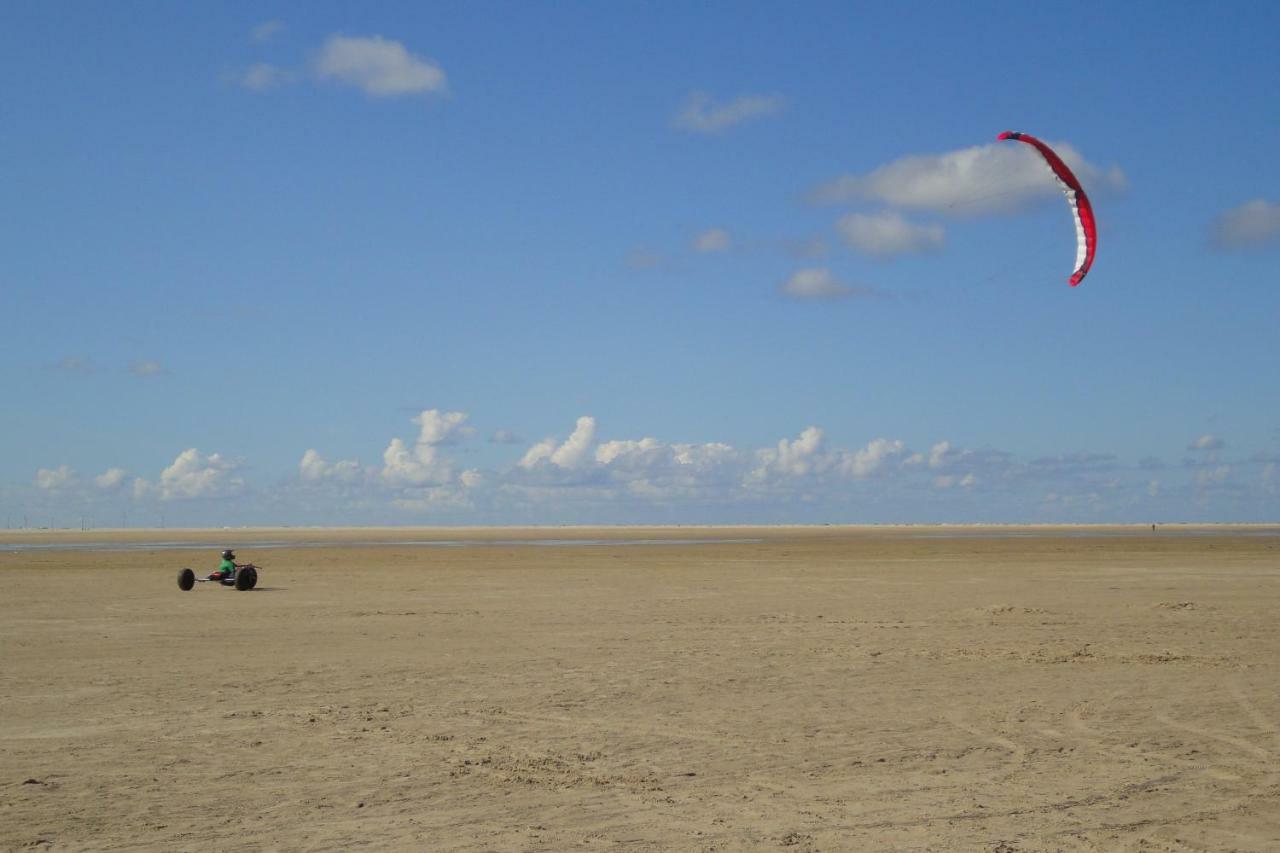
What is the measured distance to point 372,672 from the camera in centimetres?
1503

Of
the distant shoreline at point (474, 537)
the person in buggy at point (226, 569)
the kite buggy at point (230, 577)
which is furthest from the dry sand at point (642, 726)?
the distant shoreline at point (474, 537)

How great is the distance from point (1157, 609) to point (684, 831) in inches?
711

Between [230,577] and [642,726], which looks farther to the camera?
[230,577]

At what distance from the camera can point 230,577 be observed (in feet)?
94.9

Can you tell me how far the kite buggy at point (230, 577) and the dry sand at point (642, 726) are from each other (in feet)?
10.2

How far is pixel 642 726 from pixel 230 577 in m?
20.1

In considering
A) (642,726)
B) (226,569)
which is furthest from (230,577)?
(642,726)

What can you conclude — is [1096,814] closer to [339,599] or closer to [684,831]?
[684,831]

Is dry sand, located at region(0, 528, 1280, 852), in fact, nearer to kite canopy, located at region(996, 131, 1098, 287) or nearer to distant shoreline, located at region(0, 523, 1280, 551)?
kite canopy, located at region(996, 131, 1098, 287)

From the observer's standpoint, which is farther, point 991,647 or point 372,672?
point 991,647

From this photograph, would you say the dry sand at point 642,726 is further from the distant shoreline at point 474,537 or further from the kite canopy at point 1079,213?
the distant shoreline at point 474,537

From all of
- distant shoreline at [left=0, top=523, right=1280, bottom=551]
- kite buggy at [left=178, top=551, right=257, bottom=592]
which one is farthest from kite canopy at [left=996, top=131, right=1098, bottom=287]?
distant shoreline at [left=0, top=523, right=1280, bottom=551]

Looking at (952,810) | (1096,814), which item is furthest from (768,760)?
(1096,814)

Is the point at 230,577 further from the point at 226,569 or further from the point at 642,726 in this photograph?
the point at 642,726
